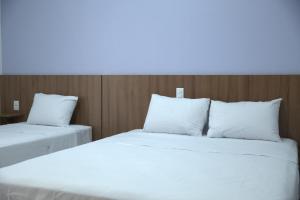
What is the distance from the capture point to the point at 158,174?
159 centimetres

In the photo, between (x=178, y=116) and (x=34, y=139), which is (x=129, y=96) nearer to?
(x=178, y=116)

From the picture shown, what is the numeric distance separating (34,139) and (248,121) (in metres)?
1.64

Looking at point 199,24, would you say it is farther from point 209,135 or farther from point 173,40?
point 209,135

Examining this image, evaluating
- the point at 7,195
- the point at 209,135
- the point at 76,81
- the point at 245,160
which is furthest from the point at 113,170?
the point at 76,81

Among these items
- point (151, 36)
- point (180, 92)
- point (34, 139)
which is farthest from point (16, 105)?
point (180, 92)

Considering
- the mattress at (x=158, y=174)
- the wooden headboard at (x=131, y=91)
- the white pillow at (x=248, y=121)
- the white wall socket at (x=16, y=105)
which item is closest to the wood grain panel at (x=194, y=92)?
the wooden headboard at (x=131, y=91)

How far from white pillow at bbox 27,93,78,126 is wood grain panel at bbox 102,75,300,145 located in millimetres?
344

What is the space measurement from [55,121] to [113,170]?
178 centimetres

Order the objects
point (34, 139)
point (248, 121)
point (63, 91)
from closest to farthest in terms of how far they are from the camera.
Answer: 1. point (248, 121)
2. point (34, 139)
3. point (63, 91)

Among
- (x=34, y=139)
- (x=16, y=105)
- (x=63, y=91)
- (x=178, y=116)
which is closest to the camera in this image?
(x=34, y=139)

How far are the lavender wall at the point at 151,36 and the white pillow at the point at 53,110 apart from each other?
1.15 feet

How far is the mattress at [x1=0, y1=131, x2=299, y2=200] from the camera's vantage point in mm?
1362

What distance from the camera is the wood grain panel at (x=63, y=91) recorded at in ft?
11.2

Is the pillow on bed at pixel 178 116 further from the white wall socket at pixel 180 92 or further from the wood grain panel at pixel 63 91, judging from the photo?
the wood grain panel at pixel 63 91
